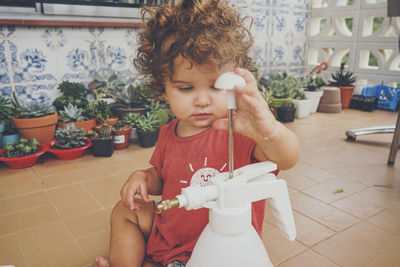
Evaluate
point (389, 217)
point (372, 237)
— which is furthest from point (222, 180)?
point (389, 217)

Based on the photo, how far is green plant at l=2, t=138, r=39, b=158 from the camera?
70.7 inches

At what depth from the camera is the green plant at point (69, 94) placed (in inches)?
86.7

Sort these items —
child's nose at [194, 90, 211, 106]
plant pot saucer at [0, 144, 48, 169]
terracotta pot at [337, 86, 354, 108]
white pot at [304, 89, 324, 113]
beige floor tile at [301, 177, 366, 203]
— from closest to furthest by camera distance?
child's nose at [194, 90, 211, 106] < beige floor tile at [301, 177, 366, 203] < plant pot saucer at [0, 144, 48, 169] < white pot at [304, 89, 324, 113] < terracotta pot at [337, 86, 354, 108]

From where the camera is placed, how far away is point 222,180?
1.66 feet

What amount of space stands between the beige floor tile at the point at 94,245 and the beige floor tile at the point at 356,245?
70cm

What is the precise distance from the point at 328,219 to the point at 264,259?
0.87 metres

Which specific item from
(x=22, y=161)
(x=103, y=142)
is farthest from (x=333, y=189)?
(x=22, y=161)

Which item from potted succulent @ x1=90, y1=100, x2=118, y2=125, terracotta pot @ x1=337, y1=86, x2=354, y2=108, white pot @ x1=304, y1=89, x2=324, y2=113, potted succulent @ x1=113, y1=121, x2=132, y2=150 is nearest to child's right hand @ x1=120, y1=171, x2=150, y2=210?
potted succulent @ x1=113, y1=121, x2=132, y2=150

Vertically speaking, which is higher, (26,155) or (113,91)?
(113,91)

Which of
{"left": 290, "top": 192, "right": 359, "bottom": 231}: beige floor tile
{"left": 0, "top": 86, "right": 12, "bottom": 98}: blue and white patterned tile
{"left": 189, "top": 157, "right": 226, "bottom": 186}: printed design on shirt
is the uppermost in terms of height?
{"left": 0, "top": 86, "right": 12, "bottom": 98}: blue and white patterned tile

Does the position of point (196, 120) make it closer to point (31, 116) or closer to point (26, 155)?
point (26, 155)

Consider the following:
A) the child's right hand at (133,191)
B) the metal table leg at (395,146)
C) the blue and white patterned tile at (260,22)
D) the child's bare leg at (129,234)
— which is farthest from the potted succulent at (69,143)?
the blue and white patterned tile at (260,22)

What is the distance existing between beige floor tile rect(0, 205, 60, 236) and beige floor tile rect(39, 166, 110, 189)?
24 centimetres

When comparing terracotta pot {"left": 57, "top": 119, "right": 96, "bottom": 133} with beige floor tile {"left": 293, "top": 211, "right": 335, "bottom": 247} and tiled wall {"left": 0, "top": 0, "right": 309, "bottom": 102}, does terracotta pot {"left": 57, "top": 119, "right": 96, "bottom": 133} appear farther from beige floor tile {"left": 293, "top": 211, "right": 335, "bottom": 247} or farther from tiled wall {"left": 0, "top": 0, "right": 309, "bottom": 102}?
beige floor tile {"left": 293, "top": 211, "right": 335, "bottom": 247}
